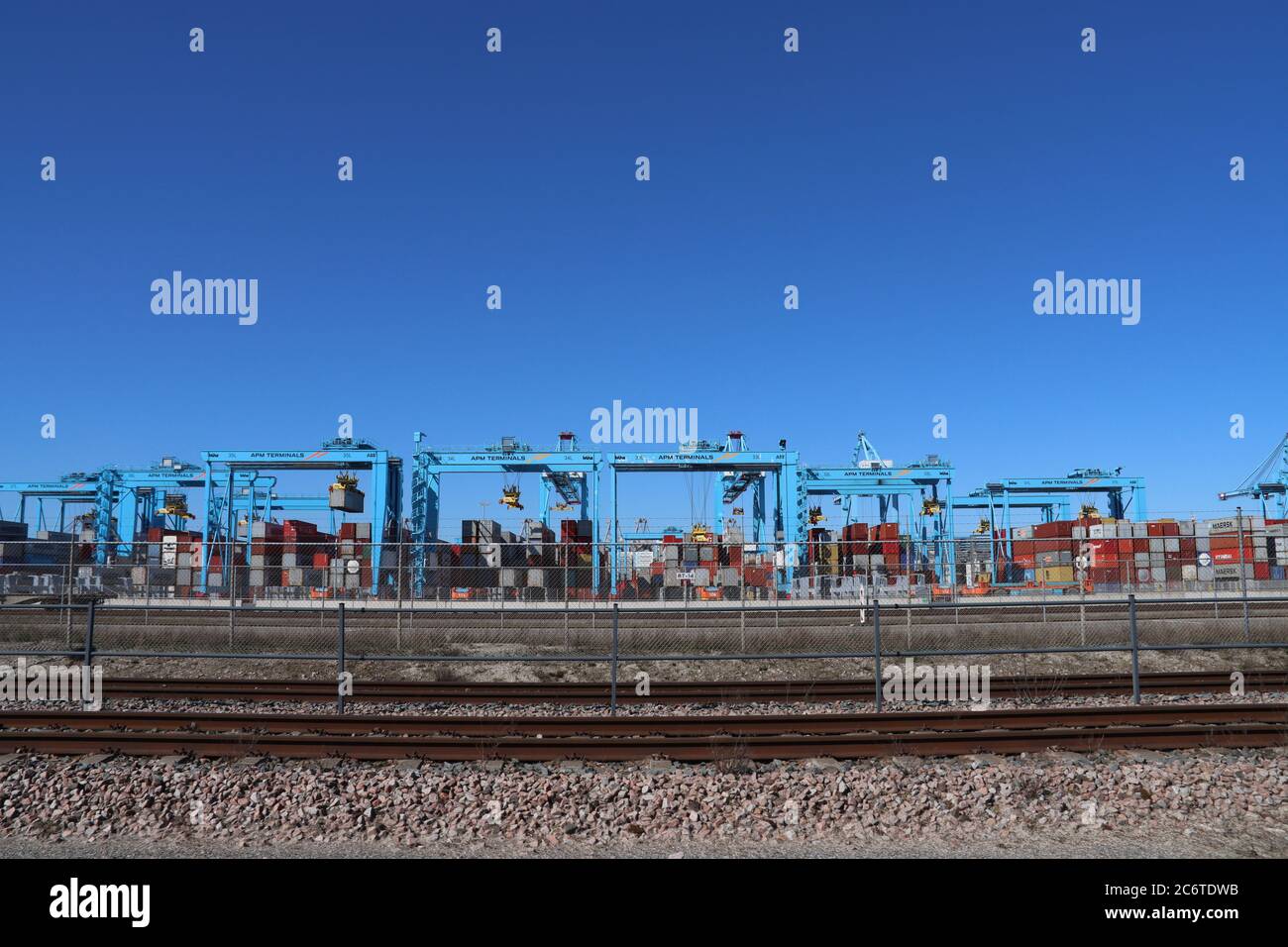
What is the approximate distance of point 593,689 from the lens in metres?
14.0

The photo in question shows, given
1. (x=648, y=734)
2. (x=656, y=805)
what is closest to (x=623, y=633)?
(x=648, y=734)

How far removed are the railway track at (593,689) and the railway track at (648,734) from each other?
2.27m

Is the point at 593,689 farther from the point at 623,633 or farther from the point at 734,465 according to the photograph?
the point at 734,465

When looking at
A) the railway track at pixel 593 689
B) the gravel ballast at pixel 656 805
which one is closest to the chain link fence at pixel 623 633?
the railway track at pixel 593 689

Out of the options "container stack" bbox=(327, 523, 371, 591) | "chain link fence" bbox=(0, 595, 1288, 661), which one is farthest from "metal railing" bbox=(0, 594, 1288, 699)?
"container stack" bbox=(327, 523, 371, 591)

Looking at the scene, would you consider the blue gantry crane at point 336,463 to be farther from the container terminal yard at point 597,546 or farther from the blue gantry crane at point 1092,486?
the blue gantry crane at point 1092,486

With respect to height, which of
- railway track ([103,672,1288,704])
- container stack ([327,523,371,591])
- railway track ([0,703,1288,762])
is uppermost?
container stack ([327,523,371,591])

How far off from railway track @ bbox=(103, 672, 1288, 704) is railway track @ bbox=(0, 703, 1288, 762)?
227cm

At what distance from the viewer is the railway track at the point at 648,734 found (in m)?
9.58

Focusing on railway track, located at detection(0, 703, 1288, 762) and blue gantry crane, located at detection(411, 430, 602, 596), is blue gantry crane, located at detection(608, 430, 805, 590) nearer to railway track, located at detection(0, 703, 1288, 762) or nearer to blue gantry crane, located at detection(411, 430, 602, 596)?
blue gantry crane, located at detection(411, 430, 602, 596)

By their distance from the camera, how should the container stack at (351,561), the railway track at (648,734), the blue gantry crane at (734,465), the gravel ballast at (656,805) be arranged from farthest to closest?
the blue gantry crane at (734,465), the container stack at (351,561), the railway track at (648,734), the gravel ballast at (656,805)

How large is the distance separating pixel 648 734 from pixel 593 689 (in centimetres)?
325

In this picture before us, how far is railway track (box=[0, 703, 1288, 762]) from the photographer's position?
377 inches
